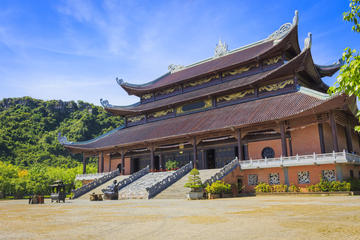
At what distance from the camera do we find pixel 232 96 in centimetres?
2948

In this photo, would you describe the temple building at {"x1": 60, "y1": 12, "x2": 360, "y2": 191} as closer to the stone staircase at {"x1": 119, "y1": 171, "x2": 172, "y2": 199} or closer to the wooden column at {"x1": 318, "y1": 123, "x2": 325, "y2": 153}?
the wooden column at {"x1": 318, "y1": 123, "x2": 325, "y2": 153}

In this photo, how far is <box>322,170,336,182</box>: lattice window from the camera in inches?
784

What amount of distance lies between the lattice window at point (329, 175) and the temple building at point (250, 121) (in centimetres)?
6

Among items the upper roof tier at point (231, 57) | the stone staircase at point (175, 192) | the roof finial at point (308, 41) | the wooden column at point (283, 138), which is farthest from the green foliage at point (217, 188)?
the upper roof tier at point (231, 57)

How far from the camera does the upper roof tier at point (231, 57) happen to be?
91.7 ft

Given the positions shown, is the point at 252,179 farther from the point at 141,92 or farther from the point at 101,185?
the point at 141,92

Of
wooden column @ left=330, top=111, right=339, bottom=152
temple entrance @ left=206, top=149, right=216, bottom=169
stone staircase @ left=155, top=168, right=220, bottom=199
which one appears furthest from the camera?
temple entrance @ left=206, top=149, right=216, bottom=169

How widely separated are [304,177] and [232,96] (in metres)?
11.2

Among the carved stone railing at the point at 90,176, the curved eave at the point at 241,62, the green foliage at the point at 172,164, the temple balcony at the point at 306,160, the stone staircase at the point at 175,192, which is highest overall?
the curved eave at the point at 241,62

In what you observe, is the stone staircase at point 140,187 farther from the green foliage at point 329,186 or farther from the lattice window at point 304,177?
the green foliage at point 329,186

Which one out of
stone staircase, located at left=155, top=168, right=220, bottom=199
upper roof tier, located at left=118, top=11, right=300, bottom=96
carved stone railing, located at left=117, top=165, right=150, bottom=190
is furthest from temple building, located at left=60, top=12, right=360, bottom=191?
stone staircase, located at left=155, top=168, right=220, bottom=199

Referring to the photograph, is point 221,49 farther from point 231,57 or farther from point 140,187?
point 140,187

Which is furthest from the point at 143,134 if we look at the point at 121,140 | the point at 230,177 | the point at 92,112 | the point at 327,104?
the point at 92,112

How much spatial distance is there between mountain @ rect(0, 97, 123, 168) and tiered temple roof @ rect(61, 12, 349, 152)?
36.1 meters
